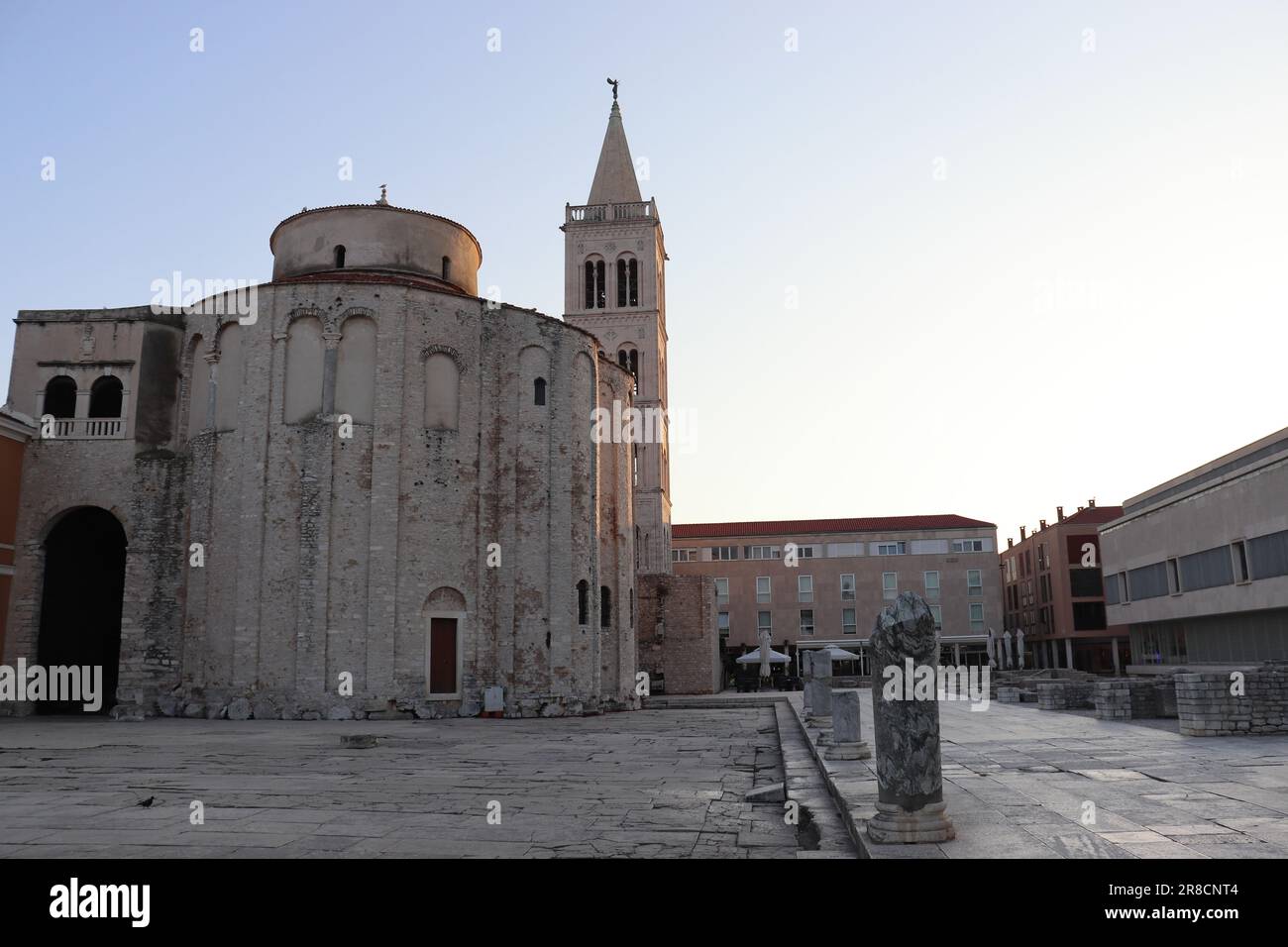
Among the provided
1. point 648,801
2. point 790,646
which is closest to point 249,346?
point 648,801

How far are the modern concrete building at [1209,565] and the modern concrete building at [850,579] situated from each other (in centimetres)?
1560

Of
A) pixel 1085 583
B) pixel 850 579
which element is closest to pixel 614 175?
pixel 850 579

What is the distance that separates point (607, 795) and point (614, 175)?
5214 centimetres

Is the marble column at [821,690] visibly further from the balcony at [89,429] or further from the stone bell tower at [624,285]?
the stone bell tower at [624,285]

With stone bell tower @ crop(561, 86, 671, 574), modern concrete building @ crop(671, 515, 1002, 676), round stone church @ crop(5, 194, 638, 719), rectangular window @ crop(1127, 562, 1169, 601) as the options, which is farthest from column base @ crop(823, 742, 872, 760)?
modern concrete building @ crop(671, 515, 1002, 676)

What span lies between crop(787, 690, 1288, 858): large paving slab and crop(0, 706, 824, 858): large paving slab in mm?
1484

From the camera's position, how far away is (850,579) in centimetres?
6331

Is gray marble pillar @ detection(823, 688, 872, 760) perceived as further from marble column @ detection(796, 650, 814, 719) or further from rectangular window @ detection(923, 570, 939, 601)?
rectangular window @ detection(923, 570, 939, 601)

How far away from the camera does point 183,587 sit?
88.9 ft

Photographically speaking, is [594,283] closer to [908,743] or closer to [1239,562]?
[1239,562]

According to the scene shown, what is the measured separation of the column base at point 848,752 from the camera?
12.3 m

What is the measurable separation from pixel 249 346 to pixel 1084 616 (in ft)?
181
